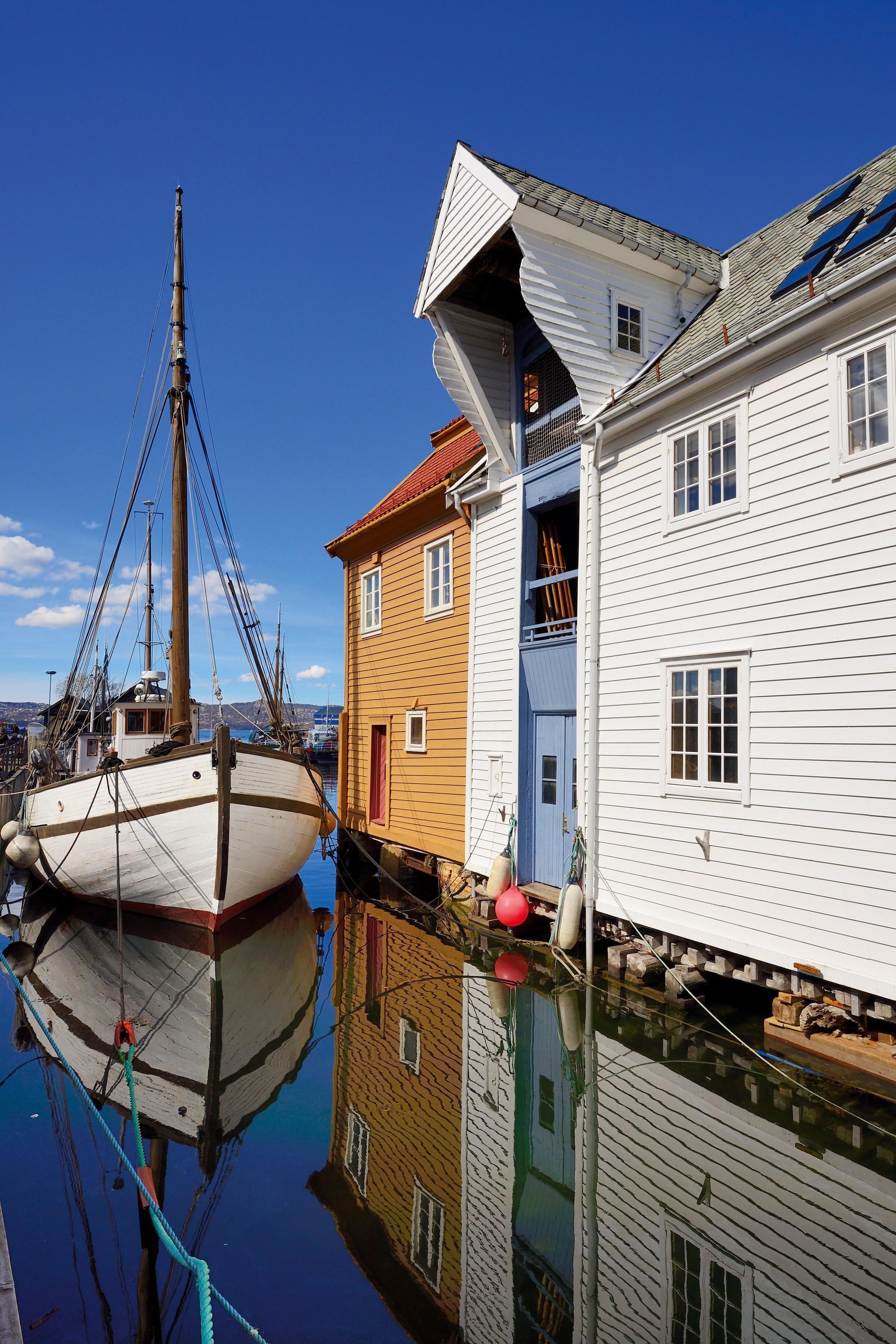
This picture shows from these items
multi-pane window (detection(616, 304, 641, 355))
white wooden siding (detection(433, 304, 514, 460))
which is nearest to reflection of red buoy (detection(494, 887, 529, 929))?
white wooden siding (detection(433, 304, 514, 460))

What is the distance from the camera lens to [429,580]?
1527 cm

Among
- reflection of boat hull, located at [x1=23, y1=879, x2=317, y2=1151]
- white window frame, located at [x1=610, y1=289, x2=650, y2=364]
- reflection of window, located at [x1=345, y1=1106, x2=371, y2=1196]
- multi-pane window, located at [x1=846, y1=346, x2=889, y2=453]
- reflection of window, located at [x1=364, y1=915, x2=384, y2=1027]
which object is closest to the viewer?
reflection of window, located at [x1=345, y1=1106, x2=371, y2=1196]

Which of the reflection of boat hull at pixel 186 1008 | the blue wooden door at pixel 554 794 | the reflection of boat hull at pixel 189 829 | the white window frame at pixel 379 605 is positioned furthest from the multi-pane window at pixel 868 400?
the white window frame at pixel 379 605

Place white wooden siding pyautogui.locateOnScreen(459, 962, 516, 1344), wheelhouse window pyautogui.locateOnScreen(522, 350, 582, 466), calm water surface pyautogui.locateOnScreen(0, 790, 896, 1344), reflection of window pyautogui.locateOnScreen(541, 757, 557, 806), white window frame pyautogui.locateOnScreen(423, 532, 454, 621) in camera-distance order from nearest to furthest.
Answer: calm water surface pyautogui.locateOnScreen(0, 790, 896, 1344) → white wooden siding pyautogui.locateOnScreen(459, 962, 516, 1344) → reflection of window pyautogui.locateOnScreen(541, 757, 557, 806) → wheelhouse window pyautogui.locateOnScreen(522, 350, 582, 466) → white window frame pyautogui.locateOnScreen(423, 532, 454, 621)

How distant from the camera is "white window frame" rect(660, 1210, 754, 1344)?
4137 millimetres

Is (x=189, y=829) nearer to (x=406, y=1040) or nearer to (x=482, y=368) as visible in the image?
(x=406, y=1040)

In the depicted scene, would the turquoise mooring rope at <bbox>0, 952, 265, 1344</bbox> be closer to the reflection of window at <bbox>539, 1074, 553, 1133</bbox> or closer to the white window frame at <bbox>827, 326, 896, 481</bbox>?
the reflection of window at <bbox>539, 1074, 553, 1133</bbox>

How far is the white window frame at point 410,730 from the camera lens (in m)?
15.3

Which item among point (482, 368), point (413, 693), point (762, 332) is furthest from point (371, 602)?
point (762, 332)

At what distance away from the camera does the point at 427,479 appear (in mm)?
16688

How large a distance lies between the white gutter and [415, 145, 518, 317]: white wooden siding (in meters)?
3.36

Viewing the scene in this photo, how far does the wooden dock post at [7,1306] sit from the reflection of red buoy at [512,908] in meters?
7.69

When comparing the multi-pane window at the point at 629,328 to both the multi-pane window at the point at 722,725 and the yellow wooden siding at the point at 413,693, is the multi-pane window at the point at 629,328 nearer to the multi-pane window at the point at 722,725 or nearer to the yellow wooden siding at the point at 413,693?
the yellow wooden siding at the point at 413,693

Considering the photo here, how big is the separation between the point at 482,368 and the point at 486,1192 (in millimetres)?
11588
